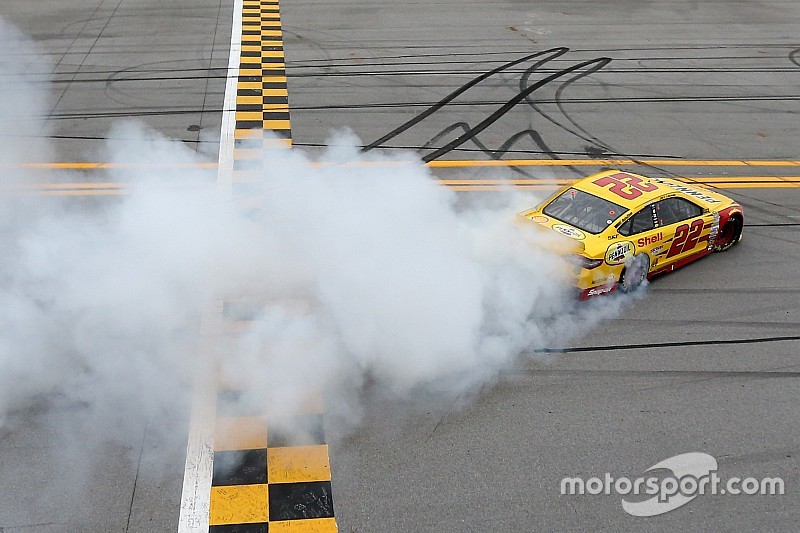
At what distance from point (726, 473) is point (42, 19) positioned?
55.2ft

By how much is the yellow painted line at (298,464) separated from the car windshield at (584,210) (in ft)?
12.5

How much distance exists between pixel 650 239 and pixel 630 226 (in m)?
0.25

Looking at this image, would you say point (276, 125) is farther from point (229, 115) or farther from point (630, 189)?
point (630, 189)

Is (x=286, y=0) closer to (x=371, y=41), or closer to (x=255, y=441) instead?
(x=371, y=41)

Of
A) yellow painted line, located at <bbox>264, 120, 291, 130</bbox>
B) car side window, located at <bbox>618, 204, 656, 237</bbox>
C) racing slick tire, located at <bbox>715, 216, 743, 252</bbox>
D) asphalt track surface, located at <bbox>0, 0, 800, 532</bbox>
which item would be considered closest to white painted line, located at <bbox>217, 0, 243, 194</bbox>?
asphalt track surface, located at <bbox>0, 0, 800, 532</bbox>

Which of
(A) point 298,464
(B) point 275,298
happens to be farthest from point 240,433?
(B) point 275,298

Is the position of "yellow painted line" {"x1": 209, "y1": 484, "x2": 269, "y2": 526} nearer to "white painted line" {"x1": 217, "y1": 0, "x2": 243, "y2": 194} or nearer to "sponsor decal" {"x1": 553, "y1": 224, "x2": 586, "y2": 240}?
"sponsor decal" {"x1": 553, "y1": 224, "x2": 586, "y2": 240}

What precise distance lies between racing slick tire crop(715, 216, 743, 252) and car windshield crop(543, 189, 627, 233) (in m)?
1.56

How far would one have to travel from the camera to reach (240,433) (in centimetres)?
626

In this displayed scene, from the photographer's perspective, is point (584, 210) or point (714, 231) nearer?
point (584, 210)

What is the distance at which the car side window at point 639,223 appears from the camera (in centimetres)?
838

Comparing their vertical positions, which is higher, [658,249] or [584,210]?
[584,210]

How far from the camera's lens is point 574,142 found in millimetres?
12469

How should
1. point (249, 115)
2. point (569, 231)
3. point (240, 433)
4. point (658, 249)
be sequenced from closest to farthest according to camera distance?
point (240, 433) → point (569, 231) → point (658, 249) → point (249, 115)
